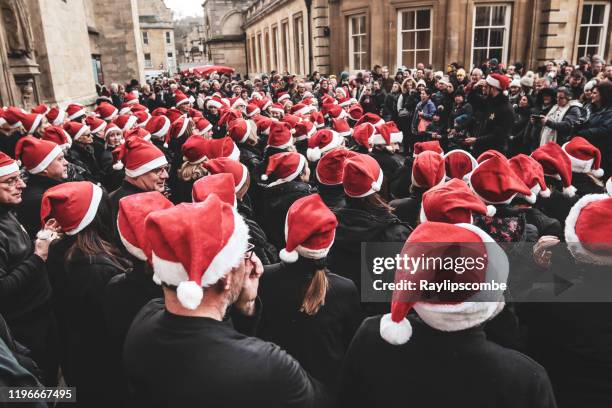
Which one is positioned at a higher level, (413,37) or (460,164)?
(413,37)

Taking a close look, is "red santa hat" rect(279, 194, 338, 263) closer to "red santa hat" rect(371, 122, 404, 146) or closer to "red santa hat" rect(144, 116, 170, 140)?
"red santa hat" rect(371, 122, 404, 146)

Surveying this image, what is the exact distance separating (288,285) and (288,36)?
25243mm

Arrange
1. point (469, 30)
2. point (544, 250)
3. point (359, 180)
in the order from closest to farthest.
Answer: point (544, 250)
point (359, 180)
point (469, 30)

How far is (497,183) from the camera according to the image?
2.82 metres

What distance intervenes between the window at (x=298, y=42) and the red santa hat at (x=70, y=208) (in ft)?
70.0

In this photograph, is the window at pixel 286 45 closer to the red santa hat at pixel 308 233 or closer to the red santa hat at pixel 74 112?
the red santa hat at pixel 74 112

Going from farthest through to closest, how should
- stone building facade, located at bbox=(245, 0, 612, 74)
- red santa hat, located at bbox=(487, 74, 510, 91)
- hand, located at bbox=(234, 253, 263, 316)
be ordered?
stone building facade, located at bbox=(245, 0, 612, 74) < red santa hat, located at bbox=(487, 74, 510, 91) < hand, located at bbox=(234, 253, 263, 316)

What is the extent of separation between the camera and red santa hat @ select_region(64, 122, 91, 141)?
239 inches

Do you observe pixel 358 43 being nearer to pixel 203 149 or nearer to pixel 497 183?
pixel 203 149

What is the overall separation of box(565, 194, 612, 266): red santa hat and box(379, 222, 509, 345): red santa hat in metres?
0.54

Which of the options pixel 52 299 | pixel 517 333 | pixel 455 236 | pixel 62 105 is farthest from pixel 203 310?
pixel 62 105

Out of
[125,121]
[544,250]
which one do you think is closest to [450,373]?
[544,250]

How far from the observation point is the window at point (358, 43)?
54.9 feet

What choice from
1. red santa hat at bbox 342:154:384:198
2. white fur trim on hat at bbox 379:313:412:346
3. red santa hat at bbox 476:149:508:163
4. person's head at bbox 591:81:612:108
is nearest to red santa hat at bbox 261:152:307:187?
red santa hat at bbox 342:154:384:198
